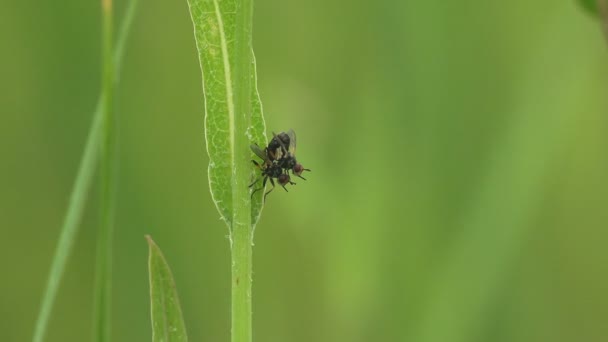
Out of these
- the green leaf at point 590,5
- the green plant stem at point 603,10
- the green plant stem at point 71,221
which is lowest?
Result: the green plant stem at point 71,221

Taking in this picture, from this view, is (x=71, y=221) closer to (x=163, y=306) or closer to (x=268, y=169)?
(x=268, y=169)

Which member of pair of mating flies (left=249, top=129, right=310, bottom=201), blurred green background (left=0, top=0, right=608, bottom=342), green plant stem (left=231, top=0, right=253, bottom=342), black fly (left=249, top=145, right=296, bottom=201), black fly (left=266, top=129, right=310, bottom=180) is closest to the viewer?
green plant stem (left=231, top=0, right=253, bottom=342)

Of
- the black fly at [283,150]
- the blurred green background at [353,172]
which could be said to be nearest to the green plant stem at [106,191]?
the black fly at [283,150]

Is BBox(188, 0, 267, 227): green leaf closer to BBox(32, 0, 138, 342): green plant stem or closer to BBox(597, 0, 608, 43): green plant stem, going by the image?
BBox(32, 0, 138, 342): green plant stem

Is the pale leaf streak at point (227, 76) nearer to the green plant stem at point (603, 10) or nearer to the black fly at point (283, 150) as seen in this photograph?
the black fly at point (283, 150)

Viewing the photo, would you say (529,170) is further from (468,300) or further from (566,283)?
(566,283)

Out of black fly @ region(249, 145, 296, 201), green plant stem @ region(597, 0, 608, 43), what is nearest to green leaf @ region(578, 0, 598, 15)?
green plant stem @ region(597, 0, 608, 43)
